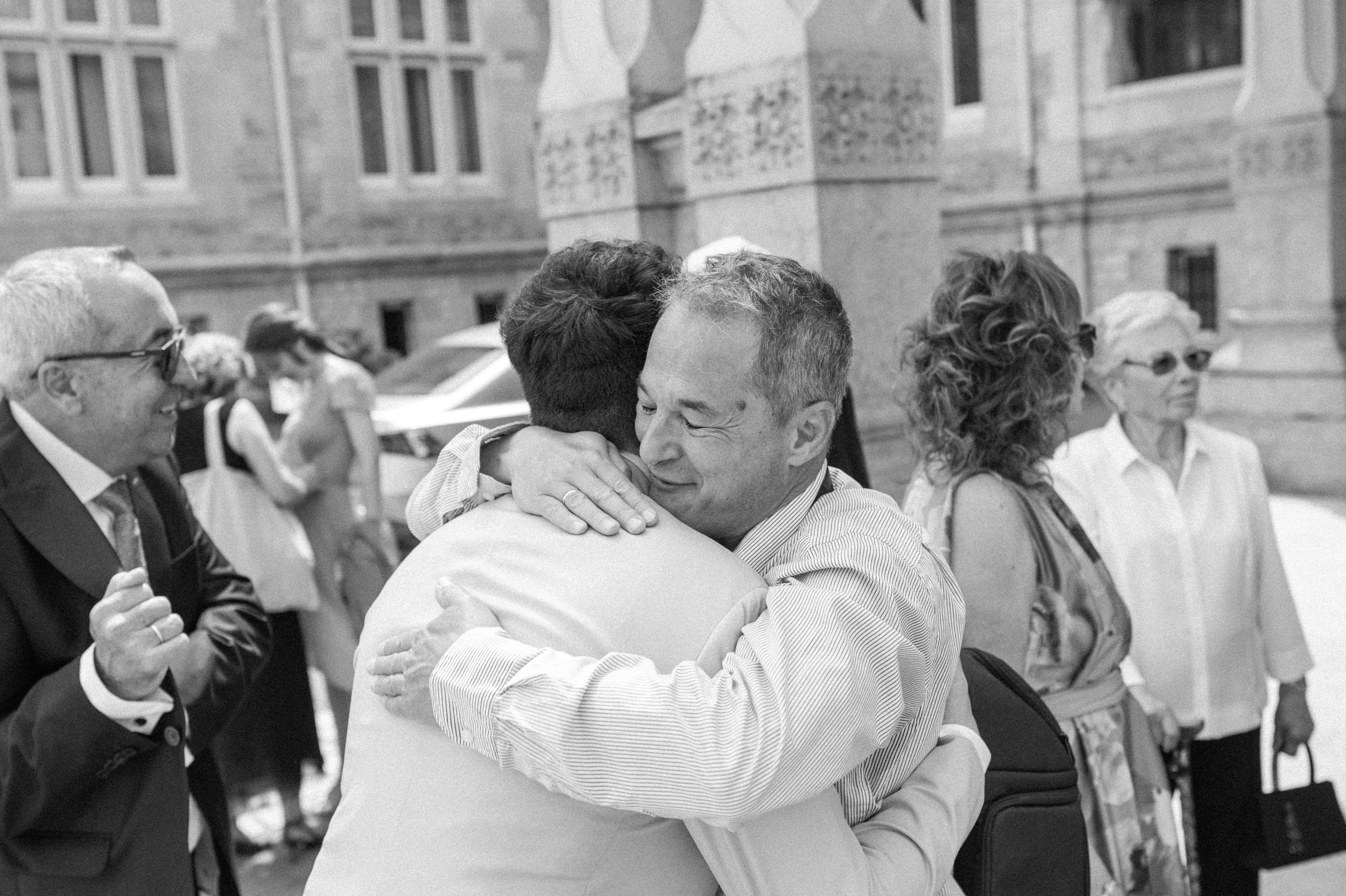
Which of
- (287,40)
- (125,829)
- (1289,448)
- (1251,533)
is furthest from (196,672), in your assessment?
(287,40)

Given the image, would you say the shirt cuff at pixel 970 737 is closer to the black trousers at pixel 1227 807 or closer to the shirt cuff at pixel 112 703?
the shirt cuff at pixel 112 703

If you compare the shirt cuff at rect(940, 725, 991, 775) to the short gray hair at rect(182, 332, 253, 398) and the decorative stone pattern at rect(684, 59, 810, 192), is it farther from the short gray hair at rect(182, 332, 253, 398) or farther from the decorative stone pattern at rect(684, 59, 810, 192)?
the short gray hair at rect(182, 332, 253, 398)

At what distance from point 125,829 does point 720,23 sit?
2.89m

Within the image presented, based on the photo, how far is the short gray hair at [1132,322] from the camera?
3.35m

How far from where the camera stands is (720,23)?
4.12 metres

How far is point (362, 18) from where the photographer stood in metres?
16.8

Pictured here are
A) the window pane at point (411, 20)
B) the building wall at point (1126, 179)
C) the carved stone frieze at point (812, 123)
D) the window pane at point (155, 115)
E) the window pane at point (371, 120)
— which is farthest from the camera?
the window pane at point (411, 20)

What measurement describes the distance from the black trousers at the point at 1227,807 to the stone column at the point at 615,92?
245cm

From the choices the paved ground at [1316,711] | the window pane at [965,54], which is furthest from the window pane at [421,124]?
the paved ground at [1316,711]

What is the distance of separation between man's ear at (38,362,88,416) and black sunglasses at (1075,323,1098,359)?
1.87m

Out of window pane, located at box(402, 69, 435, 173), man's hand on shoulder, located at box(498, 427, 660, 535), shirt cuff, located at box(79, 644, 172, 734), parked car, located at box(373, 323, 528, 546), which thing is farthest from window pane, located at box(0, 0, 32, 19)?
man's hand on shoulder, located at box(498, 427, 660, 535)

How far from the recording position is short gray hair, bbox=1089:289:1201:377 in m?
→ 3.35

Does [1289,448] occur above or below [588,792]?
below

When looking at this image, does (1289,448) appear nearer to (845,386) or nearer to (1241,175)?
(1241,175)
